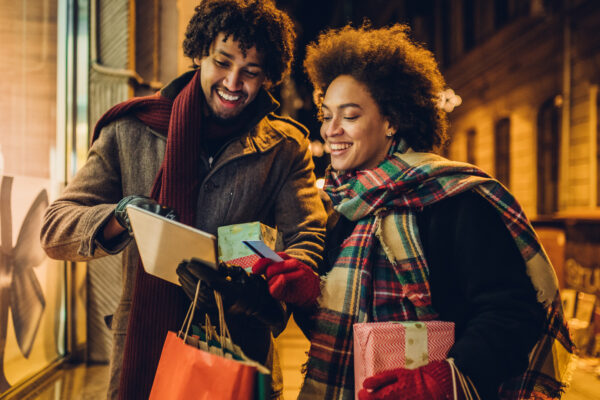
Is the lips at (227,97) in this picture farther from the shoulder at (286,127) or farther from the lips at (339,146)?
the lips at (339,146)

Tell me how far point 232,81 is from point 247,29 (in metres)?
0.24

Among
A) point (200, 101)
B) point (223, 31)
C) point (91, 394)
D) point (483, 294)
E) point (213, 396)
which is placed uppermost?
point (223, 31)

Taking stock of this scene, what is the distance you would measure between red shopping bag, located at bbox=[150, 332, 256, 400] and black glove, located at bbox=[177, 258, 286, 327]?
0.57 ft

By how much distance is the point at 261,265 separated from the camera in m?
1.56

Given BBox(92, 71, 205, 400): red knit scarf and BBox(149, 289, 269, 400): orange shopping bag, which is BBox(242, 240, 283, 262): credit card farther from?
BBox(92, 71, 205, 400): red knit scarf

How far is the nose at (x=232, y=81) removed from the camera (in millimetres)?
1939

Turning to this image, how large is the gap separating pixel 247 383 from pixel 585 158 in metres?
9.61

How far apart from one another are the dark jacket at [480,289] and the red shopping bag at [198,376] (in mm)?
693

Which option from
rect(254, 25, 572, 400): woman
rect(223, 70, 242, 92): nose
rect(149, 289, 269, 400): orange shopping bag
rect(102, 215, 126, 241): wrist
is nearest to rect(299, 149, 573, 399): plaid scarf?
rect(254, 25, 572, 400): woman

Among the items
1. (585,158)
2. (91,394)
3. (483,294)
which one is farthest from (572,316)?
(585,158)

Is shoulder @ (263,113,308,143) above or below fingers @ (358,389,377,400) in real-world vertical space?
above

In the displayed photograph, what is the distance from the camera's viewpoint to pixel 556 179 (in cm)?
1022

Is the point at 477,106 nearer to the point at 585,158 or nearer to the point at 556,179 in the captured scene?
the point at 556,179

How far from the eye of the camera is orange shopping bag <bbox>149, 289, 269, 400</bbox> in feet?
4.12
